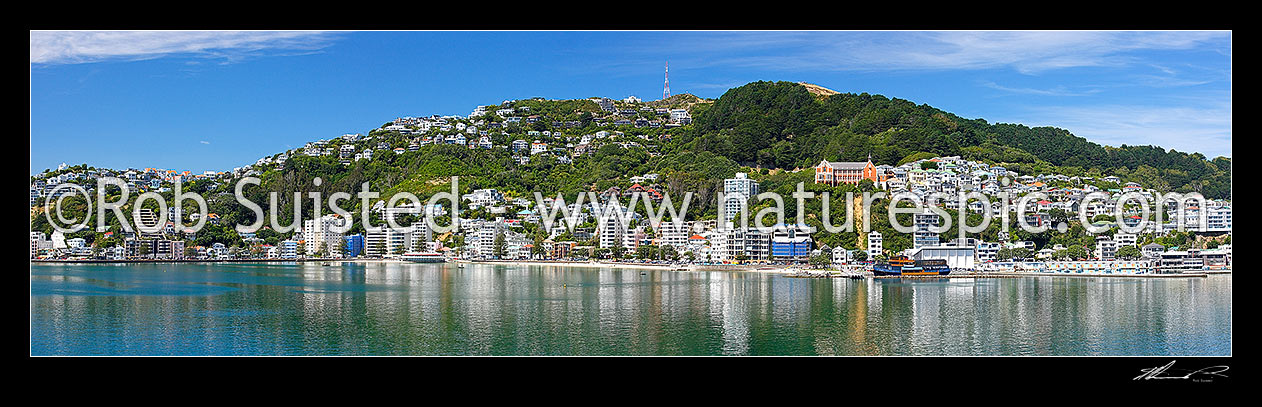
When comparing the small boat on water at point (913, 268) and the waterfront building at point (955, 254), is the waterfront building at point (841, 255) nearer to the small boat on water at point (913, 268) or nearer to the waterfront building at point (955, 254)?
the waterfront building at point (955, 254)

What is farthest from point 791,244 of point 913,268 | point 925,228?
point 913,268

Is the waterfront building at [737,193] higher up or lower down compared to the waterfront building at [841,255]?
higher up

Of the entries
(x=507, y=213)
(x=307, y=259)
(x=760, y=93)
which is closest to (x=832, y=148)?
(x=760, y=93)

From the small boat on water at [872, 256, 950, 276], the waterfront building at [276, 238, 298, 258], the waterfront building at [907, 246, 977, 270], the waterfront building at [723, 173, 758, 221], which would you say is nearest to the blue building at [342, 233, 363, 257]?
the waterfront building at [276, 238, 298, 258]

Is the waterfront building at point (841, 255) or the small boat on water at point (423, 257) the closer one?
the waterfront building at point (841, 255)

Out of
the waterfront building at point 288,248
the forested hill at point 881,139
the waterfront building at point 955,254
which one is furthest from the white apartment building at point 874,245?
the waterfront building at point 288,248

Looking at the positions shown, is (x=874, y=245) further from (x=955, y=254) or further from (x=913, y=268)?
(x=913, y=268)
